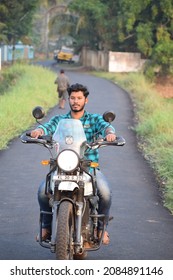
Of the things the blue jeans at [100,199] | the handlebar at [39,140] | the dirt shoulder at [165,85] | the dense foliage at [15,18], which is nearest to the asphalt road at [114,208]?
the blue jeans at [100,199]

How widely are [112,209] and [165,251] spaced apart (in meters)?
2.25

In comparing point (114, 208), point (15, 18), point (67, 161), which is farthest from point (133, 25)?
point (67, 161)

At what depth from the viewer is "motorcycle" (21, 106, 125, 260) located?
20.3ft

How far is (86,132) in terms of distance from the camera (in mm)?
7195

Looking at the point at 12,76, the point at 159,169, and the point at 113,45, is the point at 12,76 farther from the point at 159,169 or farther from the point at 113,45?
the point at 159,169

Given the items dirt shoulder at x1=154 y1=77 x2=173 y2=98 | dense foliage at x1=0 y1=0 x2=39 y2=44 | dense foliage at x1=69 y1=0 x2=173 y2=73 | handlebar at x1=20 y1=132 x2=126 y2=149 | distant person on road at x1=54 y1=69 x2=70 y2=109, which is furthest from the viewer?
dense foliage at x1=0 y1=0 x2=39 y2=44

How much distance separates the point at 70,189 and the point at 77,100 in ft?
3.77

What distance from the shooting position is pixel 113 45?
58.0 meters

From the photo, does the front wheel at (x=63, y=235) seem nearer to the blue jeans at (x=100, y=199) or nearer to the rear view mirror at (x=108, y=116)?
the blue jeans at (x=100, y=199)

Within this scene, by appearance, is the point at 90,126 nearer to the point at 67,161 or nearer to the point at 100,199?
the point at 100,199

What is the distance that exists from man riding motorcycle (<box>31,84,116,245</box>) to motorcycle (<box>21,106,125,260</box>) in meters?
0.09

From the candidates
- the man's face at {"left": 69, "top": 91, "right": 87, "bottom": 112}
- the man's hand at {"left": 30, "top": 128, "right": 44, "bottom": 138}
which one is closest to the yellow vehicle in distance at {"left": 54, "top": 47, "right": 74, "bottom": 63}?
the man's face at {"left": 69, "top": 91, "right": 87, "bottom": 112}

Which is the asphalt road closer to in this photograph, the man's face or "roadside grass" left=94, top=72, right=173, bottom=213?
"roadside grass" left=94, top=72, right=173, bottom=213

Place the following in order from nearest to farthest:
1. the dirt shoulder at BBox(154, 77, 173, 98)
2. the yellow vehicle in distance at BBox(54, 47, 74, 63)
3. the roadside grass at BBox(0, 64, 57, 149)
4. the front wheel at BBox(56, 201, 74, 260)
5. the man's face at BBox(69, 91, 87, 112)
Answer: the front wheel at BBox(56, 201, 74, 260) < the man's face at BBox(69, 91, 87, 112) < the roadside grass at BBox(0, 64, 57, 149) < the dirt shoulder at BBox(154, 77, 173, 98) < the yellow vehicle in distance at BBox(54, 47, 74, 63)
